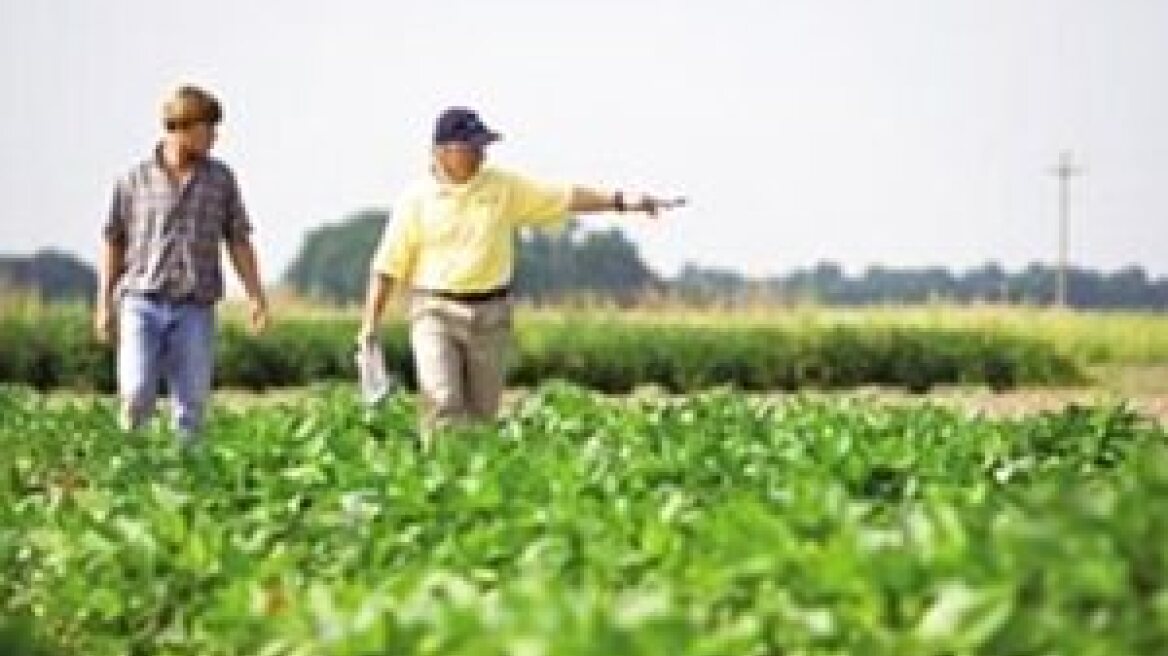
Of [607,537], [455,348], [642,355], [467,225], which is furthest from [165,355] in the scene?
[642,355]

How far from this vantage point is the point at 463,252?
1102cm

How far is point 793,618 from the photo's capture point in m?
4.53

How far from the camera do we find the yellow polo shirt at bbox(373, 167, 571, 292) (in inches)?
432

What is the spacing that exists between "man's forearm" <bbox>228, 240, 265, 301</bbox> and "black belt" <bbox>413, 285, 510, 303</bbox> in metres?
0.74

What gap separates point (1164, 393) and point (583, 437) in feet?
68.5

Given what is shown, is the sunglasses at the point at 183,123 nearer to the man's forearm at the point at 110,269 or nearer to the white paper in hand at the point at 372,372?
the man's forearm at the point at 110,269

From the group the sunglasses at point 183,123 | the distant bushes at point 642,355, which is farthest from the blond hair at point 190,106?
the distant bushes at point 642,355

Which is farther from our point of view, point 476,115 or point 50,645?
point 476,115

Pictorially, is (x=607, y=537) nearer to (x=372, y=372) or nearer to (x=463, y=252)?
(x=463, y=252)

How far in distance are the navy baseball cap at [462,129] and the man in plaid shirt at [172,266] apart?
89cm

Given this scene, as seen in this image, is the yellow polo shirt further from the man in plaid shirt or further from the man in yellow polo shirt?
the man in plaid shirt

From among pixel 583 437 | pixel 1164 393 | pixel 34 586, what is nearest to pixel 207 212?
pixel 583 437

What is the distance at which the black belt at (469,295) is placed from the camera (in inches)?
435

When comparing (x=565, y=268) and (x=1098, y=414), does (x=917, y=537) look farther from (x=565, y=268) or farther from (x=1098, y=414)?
(x=565, y=268)
